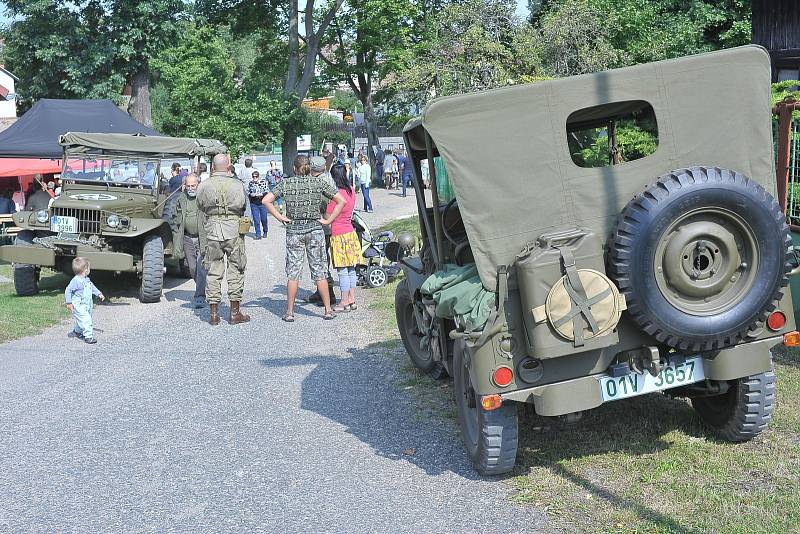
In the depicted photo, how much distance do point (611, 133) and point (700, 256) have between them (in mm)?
1820

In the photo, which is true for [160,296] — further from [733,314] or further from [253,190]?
[733,314]

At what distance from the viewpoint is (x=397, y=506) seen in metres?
5.12

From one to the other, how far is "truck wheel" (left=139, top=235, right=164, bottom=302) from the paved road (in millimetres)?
2460

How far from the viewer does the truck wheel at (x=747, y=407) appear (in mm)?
5453

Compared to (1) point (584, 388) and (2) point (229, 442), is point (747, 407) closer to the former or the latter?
(1) point (584, 388)

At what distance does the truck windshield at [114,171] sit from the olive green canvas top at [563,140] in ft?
33.4

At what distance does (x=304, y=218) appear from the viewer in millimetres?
10703

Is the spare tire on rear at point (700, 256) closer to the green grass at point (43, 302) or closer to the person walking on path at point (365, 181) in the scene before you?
the green grass at point (43, 302)

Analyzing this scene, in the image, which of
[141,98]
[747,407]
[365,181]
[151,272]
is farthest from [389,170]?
[747,407]

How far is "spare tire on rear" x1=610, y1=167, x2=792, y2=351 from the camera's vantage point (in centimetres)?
475

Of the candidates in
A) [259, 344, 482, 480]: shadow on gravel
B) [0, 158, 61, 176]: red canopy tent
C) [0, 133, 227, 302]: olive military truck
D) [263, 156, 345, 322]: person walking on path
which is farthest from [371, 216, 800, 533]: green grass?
[0, 158, 61, 176]: red canopy tent

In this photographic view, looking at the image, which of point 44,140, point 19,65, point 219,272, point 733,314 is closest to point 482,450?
point 733,314

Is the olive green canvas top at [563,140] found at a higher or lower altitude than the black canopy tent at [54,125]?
lower

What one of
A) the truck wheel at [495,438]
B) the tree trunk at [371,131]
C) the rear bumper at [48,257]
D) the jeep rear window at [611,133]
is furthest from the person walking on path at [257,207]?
the tree trunk at [371,131]
